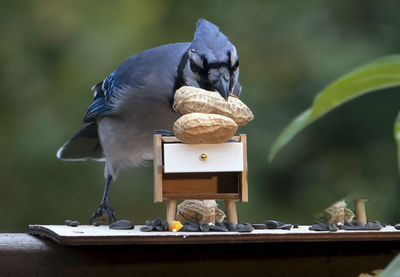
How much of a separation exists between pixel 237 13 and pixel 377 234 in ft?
6.89

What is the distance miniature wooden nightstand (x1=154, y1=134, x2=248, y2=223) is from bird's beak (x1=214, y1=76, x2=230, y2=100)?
141mm

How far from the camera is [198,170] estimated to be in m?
1.09

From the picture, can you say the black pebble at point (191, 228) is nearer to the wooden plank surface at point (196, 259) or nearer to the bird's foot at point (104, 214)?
the wooden plank surface at point (196, 259)

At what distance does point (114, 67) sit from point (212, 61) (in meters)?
1.40

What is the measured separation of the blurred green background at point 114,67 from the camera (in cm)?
242

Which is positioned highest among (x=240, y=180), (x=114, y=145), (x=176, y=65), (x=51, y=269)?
(x=176, y=65)

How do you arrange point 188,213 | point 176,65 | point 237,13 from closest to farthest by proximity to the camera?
point 188,213, point 176,65, point 237,13

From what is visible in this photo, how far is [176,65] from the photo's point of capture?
159cm

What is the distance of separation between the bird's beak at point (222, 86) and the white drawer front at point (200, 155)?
0.16 meters

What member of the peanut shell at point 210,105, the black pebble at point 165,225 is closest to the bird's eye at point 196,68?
the peanut shell at point 210,105

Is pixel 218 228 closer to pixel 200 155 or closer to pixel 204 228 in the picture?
pixel 204 228

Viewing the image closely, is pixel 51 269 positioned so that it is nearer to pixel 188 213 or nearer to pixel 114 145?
pixel 188 213

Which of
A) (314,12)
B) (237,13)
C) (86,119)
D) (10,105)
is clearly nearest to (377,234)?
(86,119)

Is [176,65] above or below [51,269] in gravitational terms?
above
